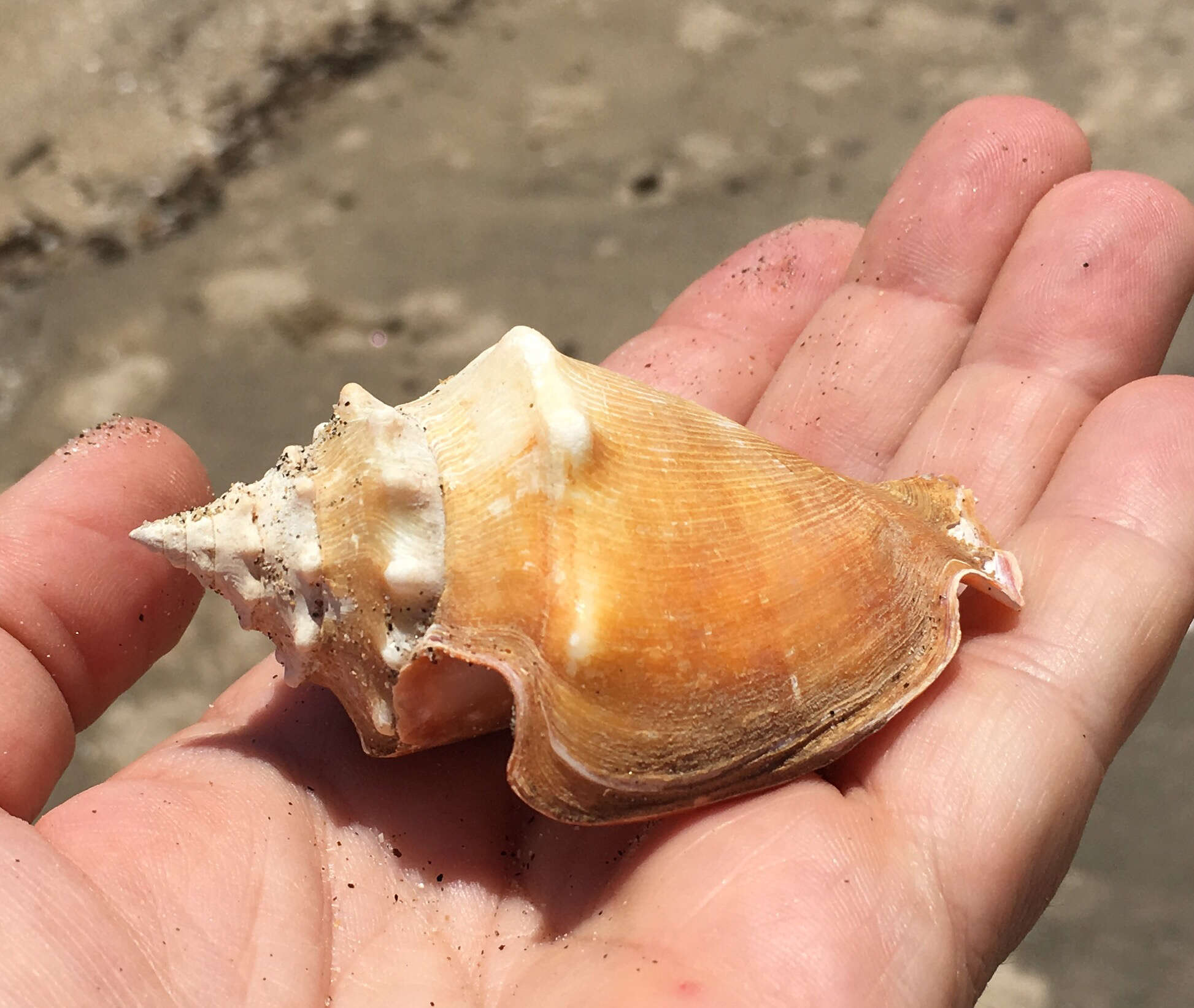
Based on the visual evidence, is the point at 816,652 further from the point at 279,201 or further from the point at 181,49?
the point at 181,49

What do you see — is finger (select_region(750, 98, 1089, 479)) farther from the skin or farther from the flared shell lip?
the flared shell lip

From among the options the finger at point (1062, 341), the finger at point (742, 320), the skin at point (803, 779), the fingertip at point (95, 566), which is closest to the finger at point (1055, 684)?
the skin at point (803, 779)

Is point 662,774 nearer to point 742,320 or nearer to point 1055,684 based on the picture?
point 1055,684

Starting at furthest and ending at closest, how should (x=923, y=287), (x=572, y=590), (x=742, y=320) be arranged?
(x=742, y=320) → (x=923, y=287) → (x=572, y=590)

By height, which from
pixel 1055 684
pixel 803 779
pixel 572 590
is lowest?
pixel 803 779

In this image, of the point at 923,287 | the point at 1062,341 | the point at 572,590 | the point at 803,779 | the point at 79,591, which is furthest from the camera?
the point at 923,287

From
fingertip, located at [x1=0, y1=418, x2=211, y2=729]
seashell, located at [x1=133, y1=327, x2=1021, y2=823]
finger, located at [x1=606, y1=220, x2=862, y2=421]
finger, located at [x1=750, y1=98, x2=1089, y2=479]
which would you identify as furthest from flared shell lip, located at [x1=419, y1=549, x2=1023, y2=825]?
finger, located at [x1=606, y1=220, x2=862, y2=421]

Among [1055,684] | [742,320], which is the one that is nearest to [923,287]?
[742,320]
